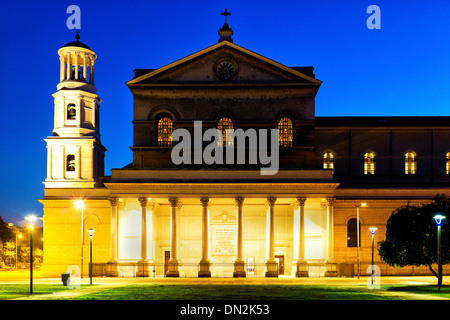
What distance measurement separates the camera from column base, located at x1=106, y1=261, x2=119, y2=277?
52.0m

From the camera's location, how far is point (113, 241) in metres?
52.8

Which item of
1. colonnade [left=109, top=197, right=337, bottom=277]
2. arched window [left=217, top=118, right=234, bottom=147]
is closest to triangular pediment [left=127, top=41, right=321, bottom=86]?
arched window [left=217, top=118, right=234, bottom=147]

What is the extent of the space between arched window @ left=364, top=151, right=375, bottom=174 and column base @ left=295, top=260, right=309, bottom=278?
16007 mm

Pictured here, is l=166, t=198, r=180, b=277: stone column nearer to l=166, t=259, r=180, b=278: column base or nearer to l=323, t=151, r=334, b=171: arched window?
l=166, t=259, r=180, b=278: column base

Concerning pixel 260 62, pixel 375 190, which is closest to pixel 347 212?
pixel 375 190

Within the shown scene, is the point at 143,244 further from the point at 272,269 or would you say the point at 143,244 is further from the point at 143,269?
the point at 272,269

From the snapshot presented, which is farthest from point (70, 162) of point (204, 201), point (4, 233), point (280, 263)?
point (4, 233)

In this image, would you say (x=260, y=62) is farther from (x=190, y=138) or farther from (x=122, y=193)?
(x=122, y=193)

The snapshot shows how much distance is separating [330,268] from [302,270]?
240cm

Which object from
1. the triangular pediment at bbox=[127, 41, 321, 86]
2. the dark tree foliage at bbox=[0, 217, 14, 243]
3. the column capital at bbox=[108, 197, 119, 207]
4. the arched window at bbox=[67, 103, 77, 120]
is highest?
the triangular pediment at bbox=[127, 41, 321, 86]

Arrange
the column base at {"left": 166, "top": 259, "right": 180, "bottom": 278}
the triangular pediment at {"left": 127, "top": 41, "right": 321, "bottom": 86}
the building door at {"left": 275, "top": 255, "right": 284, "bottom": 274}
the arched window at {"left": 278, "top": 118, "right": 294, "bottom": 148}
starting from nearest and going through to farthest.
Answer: the column base at {"left": 166, "top": 259, "right": 180, "bottom": 278} < the triangular pediment at {"left": 127, "top": 41, "right": 321, "bottom": 86} < the arched window at {"left": 278, "top": 118, "right": 294, "bottom": 148} < the building door at {"left": 275, "top": 255, "right": 284, "bottom": 274}

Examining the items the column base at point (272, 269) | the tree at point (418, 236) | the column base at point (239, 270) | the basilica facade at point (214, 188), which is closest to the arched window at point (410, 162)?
the basilica facade at point (214, 188)

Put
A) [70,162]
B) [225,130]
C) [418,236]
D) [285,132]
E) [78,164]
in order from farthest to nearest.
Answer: [70,162] < [78,164] < [285,132] < [225,130] < [418,236]
